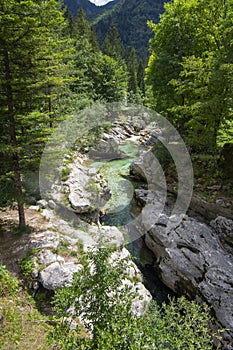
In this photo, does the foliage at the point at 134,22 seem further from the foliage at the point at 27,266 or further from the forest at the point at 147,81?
the foliage at the point at 27,266

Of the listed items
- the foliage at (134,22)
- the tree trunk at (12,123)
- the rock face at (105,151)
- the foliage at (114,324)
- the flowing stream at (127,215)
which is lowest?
the flowing stream at (127,215)

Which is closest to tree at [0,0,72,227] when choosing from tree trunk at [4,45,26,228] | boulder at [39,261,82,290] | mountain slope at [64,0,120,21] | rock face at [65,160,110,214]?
tree trunk at [4,45,26,228]

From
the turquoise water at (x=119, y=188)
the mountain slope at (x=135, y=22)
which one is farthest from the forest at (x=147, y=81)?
the mountain slope at (x=135, y=22)

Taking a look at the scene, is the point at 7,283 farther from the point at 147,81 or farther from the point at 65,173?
the point at 147,81

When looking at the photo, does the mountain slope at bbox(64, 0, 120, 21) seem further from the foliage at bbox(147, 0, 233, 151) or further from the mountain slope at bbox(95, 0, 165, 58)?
the foliage at bbox(147, 0, 233, 151)

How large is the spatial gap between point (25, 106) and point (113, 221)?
273 inches

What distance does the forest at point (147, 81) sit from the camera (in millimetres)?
3588

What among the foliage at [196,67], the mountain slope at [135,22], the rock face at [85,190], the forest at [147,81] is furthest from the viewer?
the mountain slope at [135,22]

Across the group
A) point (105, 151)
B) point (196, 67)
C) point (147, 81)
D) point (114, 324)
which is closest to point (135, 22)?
point (105, 151)

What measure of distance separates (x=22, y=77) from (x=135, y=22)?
139 metres

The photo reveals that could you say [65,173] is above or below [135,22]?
below

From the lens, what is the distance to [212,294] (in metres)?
6.60

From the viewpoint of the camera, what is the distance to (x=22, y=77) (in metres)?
6.52

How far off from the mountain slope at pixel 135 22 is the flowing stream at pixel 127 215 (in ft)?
347
